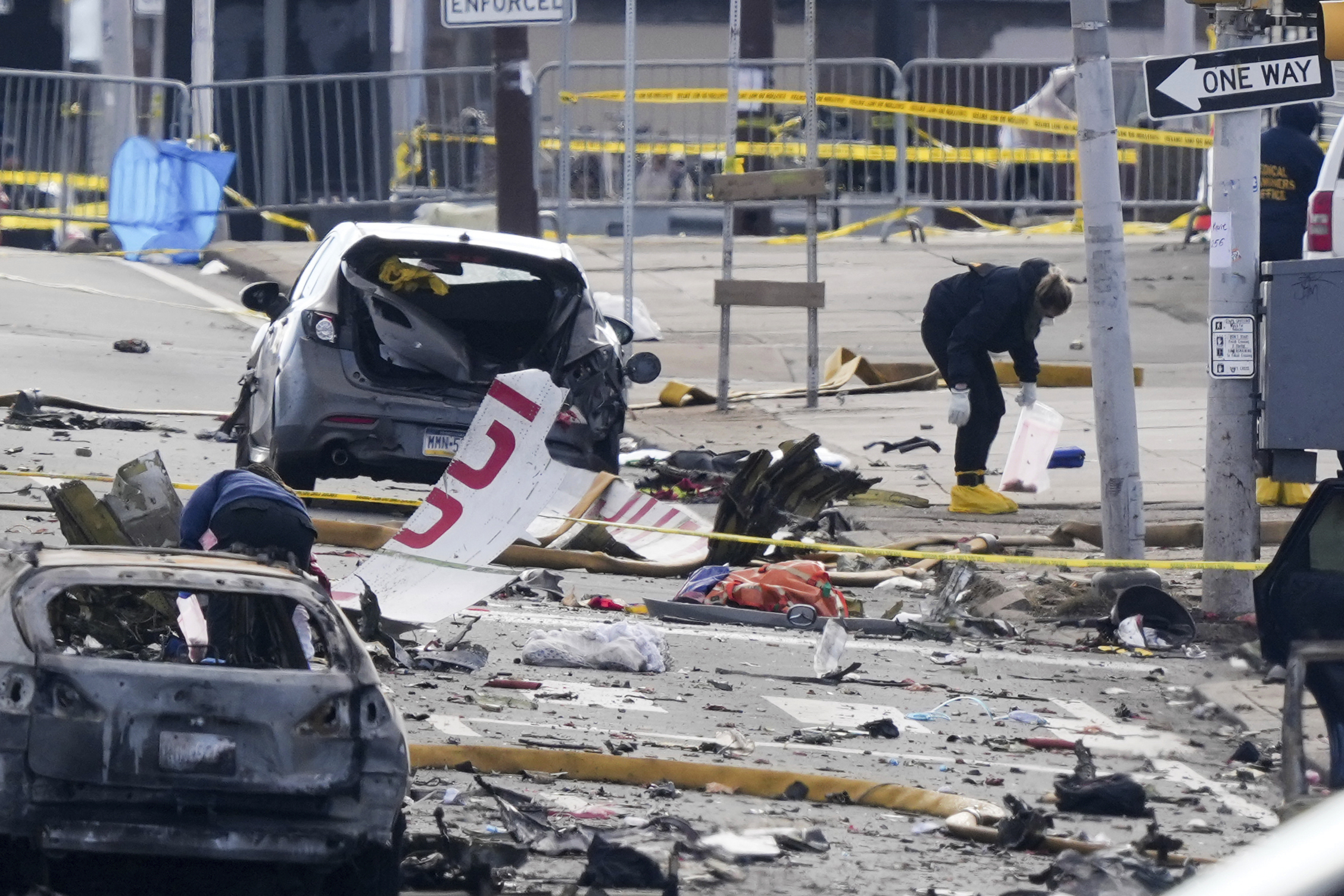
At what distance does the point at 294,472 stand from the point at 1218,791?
514 centimetres

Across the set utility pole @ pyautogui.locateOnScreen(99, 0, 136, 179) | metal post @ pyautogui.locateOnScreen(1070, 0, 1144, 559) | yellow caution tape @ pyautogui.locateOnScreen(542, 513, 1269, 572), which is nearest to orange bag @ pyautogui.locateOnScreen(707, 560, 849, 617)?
yellow caution tape @ pyautogui.locateOnScreen(542, 513, 1269, 572)

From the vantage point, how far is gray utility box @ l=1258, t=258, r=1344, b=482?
8.70 m

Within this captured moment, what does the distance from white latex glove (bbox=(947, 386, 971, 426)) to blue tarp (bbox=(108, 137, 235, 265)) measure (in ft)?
37.2

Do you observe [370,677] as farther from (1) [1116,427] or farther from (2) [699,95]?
(2) [699,95]

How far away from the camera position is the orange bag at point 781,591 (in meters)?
9.34

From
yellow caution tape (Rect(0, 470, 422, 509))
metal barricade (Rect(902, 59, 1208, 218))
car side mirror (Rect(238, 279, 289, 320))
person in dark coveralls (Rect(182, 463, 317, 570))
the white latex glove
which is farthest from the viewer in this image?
metal barricade (Rect(902, 59, 1208, 218))

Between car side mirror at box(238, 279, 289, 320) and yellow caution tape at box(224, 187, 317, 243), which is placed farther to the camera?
yellow caution tape at box(224, 187, 317, 243)

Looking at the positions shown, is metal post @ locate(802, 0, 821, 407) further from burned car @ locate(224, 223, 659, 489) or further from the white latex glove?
burned car @ locate(224, 223, 659, 489)

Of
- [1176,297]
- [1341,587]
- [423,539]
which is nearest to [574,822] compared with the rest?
[1341,587]

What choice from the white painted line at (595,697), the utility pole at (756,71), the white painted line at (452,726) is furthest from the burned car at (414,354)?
the utility pole at (756,71)

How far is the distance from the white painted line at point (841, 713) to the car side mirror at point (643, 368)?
4.02 meters

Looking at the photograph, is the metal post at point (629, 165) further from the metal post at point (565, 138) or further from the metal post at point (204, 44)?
the metal post at point (204, 44)

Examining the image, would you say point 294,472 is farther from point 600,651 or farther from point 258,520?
point 258,520

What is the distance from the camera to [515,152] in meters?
15.9
